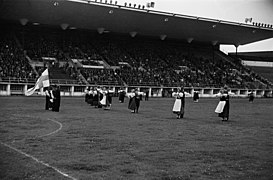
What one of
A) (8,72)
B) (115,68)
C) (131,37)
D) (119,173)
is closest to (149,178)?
(119,173)

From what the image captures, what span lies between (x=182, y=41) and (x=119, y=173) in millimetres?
57493

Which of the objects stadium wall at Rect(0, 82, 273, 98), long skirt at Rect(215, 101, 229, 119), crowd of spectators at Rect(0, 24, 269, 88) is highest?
crowd of spectators at Rect(0, 24, 269, 88)

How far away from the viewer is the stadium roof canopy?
44.5 metres

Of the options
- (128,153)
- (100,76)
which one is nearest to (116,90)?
(100,76)

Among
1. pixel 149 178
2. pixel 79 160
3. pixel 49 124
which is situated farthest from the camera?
pixel 49 124

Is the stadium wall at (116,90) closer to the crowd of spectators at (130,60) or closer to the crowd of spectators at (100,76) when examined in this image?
the crowd of spectators at (130,60)

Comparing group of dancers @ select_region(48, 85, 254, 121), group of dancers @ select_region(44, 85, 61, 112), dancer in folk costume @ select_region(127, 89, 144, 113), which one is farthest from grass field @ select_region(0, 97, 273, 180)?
dancer in folk costume @ select_region(127, 89, 144, 113)

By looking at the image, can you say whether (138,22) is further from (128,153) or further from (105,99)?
(128,153)

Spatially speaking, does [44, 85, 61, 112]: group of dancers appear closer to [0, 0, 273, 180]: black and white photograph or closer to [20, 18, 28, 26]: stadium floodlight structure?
[0, 0, 273, 180]: black and white photograph

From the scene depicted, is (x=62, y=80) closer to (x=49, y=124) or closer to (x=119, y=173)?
(x=49, y=124)

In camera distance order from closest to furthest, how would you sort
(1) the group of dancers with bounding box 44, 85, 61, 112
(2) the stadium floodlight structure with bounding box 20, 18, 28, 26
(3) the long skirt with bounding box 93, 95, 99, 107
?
1. (1) the group of dancers with bounding box 44, 85, 61, 112
2. (3) the long skirt with bounding box 93, 95, 99, 107
3. (2) the stadium floodlight structure with bounding box 20, 18, 28, 26

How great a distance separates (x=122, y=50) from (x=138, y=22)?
5.59 m

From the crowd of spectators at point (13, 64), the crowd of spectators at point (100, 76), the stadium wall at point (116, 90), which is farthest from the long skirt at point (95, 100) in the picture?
the crowd of spectators at point (100, 76)

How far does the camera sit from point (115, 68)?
5025 centimetres
